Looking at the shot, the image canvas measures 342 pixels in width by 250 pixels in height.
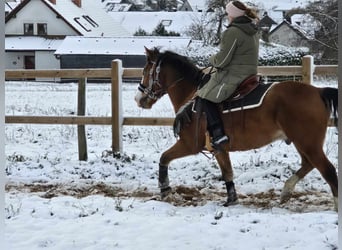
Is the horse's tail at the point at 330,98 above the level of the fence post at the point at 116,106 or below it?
above

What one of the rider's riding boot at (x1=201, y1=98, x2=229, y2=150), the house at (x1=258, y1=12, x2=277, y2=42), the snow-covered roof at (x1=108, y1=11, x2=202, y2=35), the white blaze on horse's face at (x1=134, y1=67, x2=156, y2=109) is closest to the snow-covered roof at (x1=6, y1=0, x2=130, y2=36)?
the snow-covered roof at (x1=108, y1=11, x2=202, y2=35)

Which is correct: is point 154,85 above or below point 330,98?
below

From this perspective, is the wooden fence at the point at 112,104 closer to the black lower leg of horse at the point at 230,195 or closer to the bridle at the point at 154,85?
the bridle at the point at 154,85

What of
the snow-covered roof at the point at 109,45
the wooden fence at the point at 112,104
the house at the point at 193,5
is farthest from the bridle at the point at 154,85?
the house at the point at 193,5

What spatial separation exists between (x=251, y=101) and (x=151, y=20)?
138 ft

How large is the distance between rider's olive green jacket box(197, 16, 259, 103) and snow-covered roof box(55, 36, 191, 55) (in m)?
25.9

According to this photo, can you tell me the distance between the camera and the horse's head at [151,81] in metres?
6.00

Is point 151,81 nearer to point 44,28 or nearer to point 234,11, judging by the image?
point 234,11

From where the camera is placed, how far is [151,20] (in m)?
46.3

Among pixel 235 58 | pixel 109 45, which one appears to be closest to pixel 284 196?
pixel 235 58

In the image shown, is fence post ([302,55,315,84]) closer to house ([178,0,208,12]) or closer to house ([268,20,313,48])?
house ([268,20,313,48])

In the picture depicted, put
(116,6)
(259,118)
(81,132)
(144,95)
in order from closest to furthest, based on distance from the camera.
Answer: (259,118)
(144,95)
(81,132)
(116,6)

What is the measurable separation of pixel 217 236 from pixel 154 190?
2162mm

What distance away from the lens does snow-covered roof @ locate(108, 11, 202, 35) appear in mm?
43500
